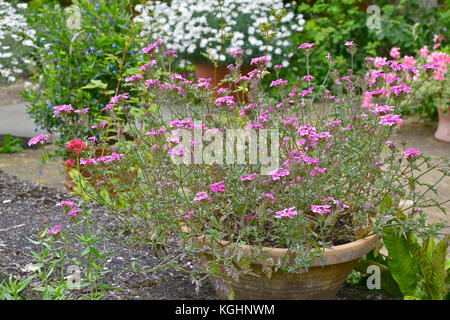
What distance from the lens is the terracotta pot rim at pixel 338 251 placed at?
203cm

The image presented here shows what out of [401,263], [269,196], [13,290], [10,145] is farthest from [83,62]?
[401,263]

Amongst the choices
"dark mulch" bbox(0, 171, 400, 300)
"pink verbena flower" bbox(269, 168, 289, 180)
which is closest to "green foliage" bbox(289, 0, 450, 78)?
"dark mulch" bbox(0, 171, 400, 300)

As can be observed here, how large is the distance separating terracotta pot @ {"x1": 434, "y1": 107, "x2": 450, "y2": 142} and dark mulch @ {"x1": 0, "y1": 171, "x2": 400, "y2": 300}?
3.22 metres

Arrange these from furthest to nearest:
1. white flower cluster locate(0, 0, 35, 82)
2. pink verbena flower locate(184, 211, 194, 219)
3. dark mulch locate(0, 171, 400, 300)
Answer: white flower cluster locate(0, 0, 35, 82), dark mulch locate(0, 171, 400, 300), pink verbena flower locate(184, 211, 194, 219)

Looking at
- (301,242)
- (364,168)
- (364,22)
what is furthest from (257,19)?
(301,242)

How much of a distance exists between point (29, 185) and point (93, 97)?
82 centimetres

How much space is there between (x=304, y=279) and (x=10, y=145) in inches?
157

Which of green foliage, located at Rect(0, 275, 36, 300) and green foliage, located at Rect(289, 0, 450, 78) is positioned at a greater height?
green foliage, located at Rect(0, 275, 36, 300)

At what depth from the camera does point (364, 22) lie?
696cm

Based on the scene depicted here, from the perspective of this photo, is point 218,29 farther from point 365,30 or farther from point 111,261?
point 111,261

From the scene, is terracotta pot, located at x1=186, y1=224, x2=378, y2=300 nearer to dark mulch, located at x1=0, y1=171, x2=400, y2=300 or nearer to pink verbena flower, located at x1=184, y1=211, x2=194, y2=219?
pink verbena flower, located at x1=184, y1=211, x2=194, y2=219

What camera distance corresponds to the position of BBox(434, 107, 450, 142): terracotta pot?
529 centimetres

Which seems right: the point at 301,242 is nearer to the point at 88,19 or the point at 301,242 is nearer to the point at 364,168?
the point at 364,168

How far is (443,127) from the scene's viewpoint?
5340mm
